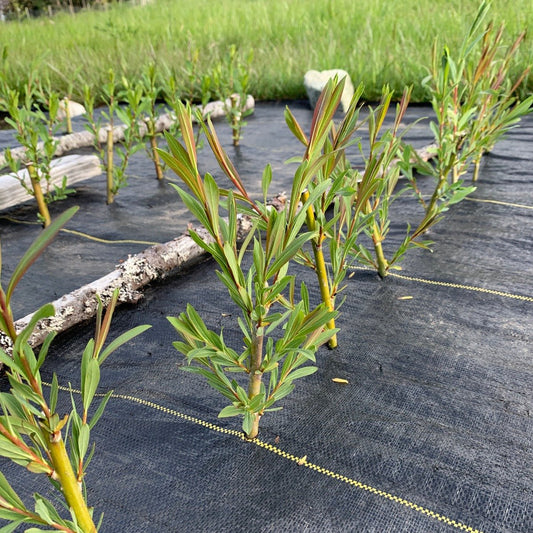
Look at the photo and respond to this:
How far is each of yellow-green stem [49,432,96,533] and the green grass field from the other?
394 cm

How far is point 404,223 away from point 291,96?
11.5ft

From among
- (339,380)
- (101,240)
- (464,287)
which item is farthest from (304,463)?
(101,240)

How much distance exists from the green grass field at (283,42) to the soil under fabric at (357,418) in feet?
10.1

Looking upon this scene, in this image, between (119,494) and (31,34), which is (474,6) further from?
(119,494)

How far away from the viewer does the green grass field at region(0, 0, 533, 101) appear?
537 cm

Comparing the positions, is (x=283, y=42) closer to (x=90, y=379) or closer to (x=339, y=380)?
(x=339, y=380)

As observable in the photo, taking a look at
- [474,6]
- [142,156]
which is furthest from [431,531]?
[474,6]

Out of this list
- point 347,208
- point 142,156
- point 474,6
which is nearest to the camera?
point 347,208

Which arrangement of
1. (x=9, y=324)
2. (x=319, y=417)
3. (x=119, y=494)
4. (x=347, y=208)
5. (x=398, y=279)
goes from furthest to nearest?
(x=398, y=279) → (x=347, y=208) → (x=319, y=417) → (x=119, y=494) → (x=9, y=324)

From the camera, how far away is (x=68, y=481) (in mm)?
800

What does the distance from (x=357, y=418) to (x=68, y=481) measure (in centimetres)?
67

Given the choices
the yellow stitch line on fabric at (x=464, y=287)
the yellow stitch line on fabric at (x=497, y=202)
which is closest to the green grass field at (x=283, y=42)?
the yellow stitch line on fabric at (x=497, y=202)

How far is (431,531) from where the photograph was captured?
98 centimetres

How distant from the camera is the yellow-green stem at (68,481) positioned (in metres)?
0.77
